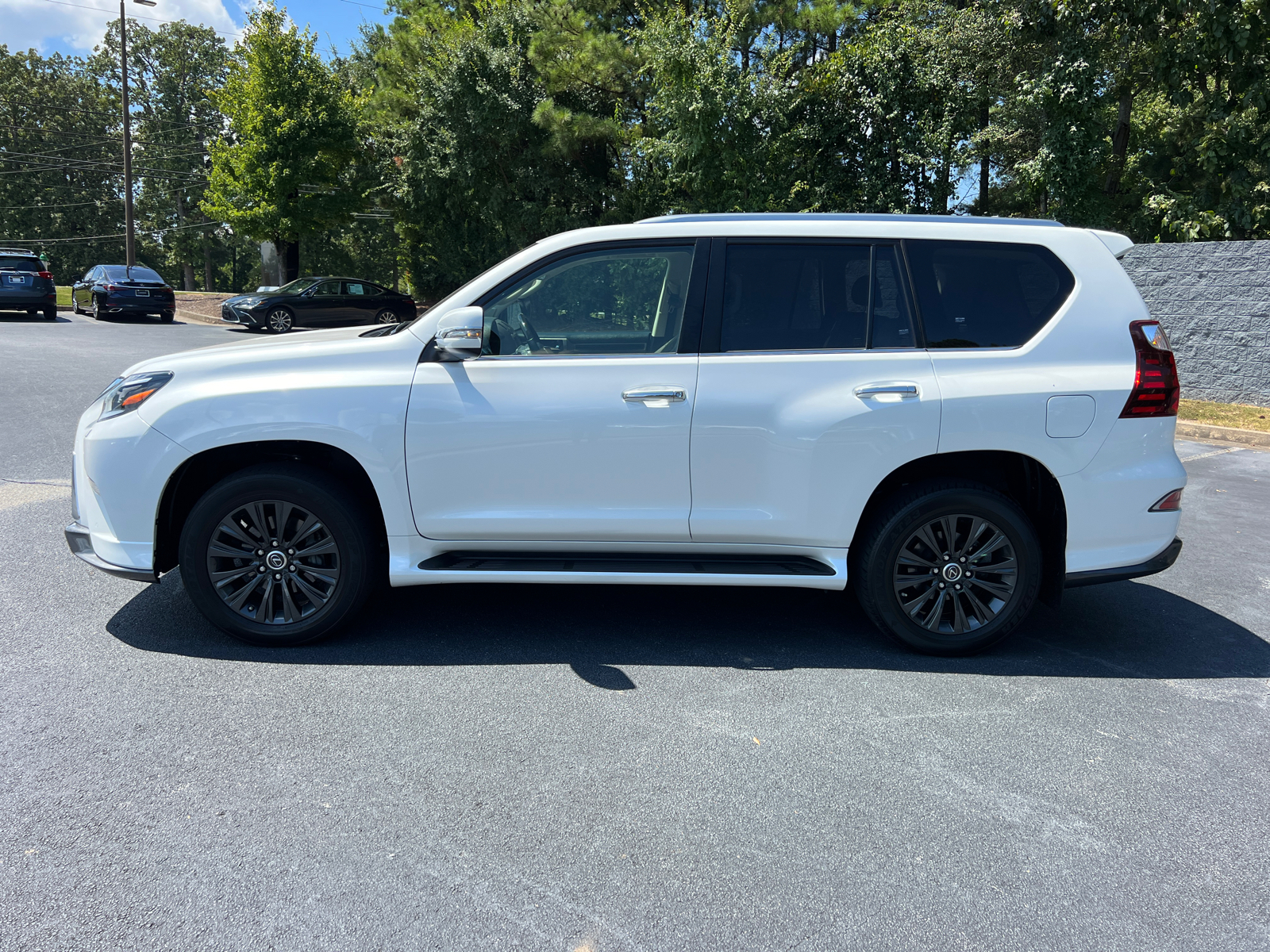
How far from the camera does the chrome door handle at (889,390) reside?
13.5ft

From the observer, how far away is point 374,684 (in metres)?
3.92

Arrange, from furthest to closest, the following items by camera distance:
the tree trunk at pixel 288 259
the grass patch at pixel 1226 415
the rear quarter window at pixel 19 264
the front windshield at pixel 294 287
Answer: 1. the tree trunk at pixel 288 259
2. the front windshield at pixel 294 287
3. the rear quarter window at pixel 19 264
4. the grass patch at pixel 1226 415

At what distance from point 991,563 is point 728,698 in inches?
56.2

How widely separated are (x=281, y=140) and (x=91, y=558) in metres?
27.5

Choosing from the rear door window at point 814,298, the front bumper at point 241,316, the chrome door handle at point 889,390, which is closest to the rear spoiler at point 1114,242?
the rear door window at point 814,298

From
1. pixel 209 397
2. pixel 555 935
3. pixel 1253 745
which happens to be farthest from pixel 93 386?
pixel 1253 745

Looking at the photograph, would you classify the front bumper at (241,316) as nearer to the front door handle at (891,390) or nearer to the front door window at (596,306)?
the front door window at (596,306)

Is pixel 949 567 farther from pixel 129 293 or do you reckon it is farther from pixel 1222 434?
pixel 129 293

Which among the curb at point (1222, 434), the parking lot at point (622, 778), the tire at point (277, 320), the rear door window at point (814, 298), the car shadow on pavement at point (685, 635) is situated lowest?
the parking lot at point (622, 778)

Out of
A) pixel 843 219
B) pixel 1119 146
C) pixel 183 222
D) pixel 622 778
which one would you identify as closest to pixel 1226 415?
pixel 843 219

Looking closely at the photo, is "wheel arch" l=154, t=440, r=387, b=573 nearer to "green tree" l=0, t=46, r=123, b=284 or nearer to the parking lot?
the parking lot

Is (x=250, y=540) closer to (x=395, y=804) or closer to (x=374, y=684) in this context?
(x=374, y=684)

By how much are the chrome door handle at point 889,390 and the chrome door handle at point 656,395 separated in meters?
0.79

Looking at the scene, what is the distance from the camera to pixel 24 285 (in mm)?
22062
